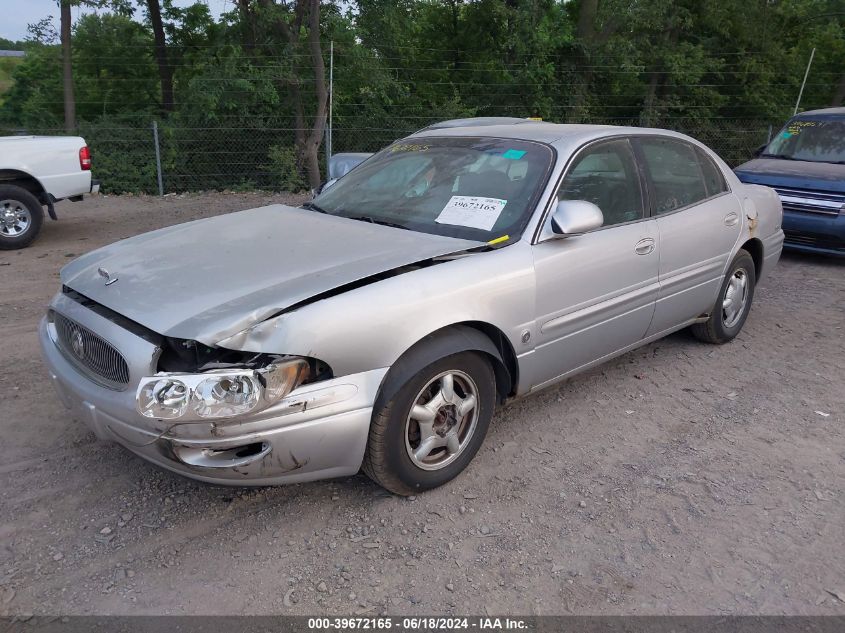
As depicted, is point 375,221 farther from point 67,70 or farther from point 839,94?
point 839,94

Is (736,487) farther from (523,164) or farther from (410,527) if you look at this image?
(523,164)

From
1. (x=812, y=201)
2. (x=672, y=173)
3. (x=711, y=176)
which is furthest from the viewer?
(x=812, y=201)

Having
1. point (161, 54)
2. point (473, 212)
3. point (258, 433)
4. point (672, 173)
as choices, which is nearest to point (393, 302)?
point (258, 433)

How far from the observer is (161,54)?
16766 millimetres

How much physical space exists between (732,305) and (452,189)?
102 inches

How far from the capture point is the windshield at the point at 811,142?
27.7ft

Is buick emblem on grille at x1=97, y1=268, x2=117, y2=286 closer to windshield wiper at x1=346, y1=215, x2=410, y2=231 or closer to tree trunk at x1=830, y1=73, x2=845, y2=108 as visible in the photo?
windshield wiper at x1=346, y1=215, x2=410, y2=231

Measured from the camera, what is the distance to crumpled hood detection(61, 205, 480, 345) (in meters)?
2.81

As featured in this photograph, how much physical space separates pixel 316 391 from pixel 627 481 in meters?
1.67

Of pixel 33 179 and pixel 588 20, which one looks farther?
pixel 588 20

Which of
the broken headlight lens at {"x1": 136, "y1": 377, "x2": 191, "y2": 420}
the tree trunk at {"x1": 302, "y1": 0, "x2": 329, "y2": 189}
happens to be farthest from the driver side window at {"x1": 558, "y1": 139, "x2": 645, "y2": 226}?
the tree trunk at {"x1": 302, "y1": 0, "x2": 329, "y2": 189}

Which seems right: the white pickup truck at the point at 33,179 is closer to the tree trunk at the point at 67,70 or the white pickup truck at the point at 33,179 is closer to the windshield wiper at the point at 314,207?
the windshield wiper at the point at 314,207

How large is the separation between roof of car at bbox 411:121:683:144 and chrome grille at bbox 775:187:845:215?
390cm

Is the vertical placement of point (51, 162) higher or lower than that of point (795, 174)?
higher
